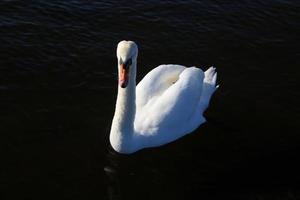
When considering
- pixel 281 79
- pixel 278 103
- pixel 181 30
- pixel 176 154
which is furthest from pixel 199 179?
pixel 181 30

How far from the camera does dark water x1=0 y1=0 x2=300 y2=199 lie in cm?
1526

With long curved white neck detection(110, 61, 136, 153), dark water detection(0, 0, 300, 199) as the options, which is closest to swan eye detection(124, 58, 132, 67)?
long curved white neck detection(110, 61, 136, 153)

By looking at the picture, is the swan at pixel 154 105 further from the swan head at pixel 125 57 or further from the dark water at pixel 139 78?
the dark water at pixel 139 78

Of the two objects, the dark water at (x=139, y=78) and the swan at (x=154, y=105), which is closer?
the swan at (x=154, y=105)

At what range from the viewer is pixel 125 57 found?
14195mm

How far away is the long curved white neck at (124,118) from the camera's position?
15116mm

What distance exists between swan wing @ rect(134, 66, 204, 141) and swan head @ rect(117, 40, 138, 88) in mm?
2034

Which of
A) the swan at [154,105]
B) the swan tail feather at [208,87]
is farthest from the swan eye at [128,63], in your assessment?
the swan tail feather at [208,87]

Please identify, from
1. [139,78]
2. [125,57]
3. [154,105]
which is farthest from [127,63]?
[139,78]

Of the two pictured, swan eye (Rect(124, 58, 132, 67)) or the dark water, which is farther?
the dark water

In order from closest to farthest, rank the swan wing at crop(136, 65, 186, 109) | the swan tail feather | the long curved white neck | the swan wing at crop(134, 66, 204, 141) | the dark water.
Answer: the long curved white neck < the dark water < the swan wing at crop(134, 66, 204, 141) < the swan wing at crop(136, 65, 186, 109) < the swan tail feather

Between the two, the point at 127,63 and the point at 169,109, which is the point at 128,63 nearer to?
the point at 127,63

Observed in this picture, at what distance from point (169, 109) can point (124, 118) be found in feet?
4.86

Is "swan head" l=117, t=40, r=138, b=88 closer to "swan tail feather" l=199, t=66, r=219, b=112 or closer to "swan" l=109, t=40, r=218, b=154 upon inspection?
"swan" l=109, t=40, r=218, b=154
